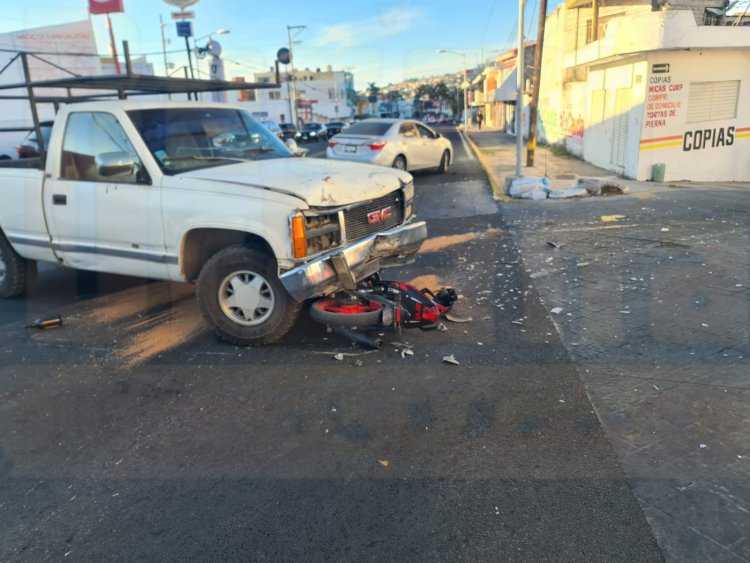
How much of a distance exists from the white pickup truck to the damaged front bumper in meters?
0.01

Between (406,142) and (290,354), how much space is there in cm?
1194

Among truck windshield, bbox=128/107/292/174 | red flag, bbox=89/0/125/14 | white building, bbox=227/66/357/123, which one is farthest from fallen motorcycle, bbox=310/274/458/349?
white building, bbox=227/66/357/123

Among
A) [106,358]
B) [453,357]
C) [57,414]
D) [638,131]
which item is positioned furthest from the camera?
[638,131]

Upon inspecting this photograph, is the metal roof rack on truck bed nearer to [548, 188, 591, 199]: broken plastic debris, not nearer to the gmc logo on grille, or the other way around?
the gmc logo on grille

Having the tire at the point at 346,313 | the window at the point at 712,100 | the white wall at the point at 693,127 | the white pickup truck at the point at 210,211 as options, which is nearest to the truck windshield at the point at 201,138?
the white pickup truck at the point at 210,211

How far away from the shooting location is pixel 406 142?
15742mm

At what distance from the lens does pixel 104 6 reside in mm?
38406

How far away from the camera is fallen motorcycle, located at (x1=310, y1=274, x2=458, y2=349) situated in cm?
461

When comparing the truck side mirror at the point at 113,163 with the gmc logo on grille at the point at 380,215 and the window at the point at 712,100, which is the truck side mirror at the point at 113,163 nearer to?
the gmc logo on grille at the point at 380,215

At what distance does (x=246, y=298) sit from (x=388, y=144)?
1097 cm

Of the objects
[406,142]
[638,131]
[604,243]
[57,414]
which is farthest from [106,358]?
[638,131]

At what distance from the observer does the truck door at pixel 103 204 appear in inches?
198

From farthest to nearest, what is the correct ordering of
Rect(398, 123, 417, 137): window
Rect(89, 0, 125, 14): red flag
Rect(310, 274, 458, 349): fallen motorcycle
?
Rect(89, 0, 125, 14): red flag < Rect(398, 123, 417, 137): window < Rect(310, 274, 458, 349): fallen motorcycle

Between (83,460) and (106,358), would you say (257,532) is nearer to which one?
(83,460)
